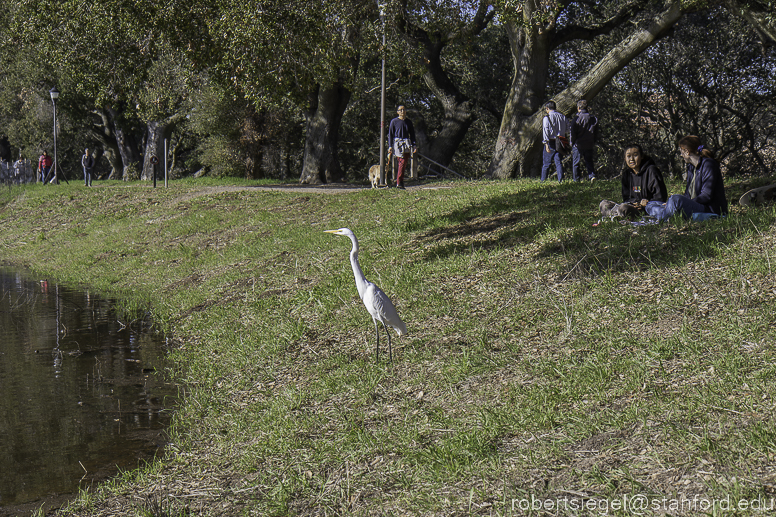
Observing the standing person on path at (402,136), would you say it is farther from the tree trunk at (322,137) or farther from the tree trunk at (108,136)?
the tree trunk at (108,136)

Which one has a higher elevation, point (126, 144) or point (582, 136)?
point (126, 144)

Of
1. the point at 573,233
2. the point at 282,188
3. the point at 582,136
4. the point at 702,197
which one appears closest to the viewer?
the point at 702,197

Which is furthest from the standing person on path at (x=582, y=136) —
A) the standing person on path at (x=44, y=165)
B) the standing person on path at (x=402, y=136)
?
the standing person on path at (x=44, y=165)

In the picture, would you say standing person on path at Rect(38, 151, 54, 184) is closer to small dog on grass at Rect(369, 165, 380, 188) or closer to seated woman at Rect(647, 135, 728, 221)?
small dog on grass at Rect(369, 165, 380, 188)

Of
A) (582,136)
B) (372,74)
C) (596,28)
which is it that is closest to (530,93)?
(596,28)

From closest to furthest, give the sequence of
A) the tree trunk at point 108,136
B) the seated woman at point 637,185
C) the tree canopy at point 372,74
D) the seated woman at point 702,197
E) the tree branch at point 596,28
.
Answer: the seated woman at point 702,197 < the seated woman at point 637,185 < the tree canopy at point 372,74 < the tree branch at point 596,28 < the tree trunk at point 108,136

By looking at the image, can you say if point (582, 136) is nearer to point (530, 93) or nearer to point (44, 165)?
point (530, 93)

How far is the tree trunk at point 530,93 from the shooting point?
58.4 ft

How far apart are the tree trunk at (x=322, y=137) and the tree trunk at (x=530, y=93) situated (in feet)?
20.4

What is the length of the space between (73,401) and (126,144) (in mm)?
35581

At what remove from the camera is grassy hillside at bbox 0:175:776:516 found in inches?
163

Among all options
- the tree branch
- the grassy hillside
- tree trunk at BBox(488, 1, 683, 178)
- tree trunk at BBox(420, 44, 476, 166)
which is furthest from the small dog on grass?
the grassy hillside

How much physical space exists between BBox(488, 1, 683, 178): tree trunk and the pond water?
11847 mm

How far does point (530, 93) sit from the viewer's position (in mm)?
18922
